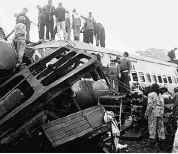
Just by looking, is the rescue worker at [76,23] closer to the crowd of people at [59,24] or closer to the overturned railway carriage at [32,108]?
the crowd of people at [59,24]

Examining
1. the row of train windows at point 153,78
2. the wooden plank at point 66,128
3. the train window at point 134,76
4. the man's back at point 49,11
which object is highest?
the man's back at point 49,11

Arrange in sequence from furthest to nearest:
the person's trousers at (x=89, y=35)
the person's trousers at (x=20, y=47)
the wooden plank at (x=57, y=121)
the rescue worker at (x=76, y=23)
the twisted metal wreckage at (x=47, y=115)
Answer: the person's trousers at (x=89, y=35) → the rescue worker at (x=76, y=23) → the person's trousers at (x=20, y=47) → the wooden plank at (x=57, y=121) → the twisted metal wreckage at (x=47, y=115)

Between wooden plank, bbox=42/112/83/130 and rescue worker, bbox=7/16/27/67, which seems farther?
rescue worker, bbox=7/16/27/67

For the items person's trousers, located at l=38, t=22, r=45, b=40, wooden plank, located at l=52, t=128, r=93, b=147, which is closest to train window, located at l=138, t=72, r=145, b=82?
person's trousers, located at l=38, t=22, r=45, b=40

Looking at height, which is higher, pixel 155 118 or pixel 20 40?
pixel 20 40

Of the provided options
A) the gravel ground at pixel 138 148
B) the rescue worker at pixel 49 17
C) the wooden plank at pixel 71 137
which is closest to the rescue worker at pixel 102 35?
the rescue worker at pixel 49 17

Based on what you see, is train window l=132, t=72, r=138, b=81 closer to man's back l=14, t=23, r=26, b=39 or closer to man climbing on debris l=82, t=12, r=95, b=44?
man climbing on debris l=82, t=12, r=95, b=44

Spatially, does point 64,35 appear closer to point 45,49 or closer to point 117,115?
point 45,49

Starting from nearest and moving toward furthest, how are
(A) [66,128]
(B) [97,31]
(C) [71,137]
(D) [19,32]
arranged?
1. (C) [71,137]
2. (A) [66,128]
3. (D) [19,32]
4. (B) [97,31]

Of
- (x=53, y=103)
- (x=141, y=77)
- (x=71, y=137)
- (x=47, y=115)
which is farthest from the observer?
(x=141, y=77)

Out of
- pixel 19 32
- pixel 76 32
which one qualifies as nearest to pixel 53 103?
pixel 19 32

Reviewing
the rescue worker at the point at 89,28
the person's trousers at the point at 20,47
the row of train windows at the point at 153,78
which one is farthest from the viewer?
the row of train windows at the point at 153,78

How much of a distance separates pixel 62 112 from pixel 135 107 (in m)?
3.71

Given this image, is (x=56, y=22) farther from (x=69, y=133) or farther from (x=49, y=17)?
(x=69, y=133)
